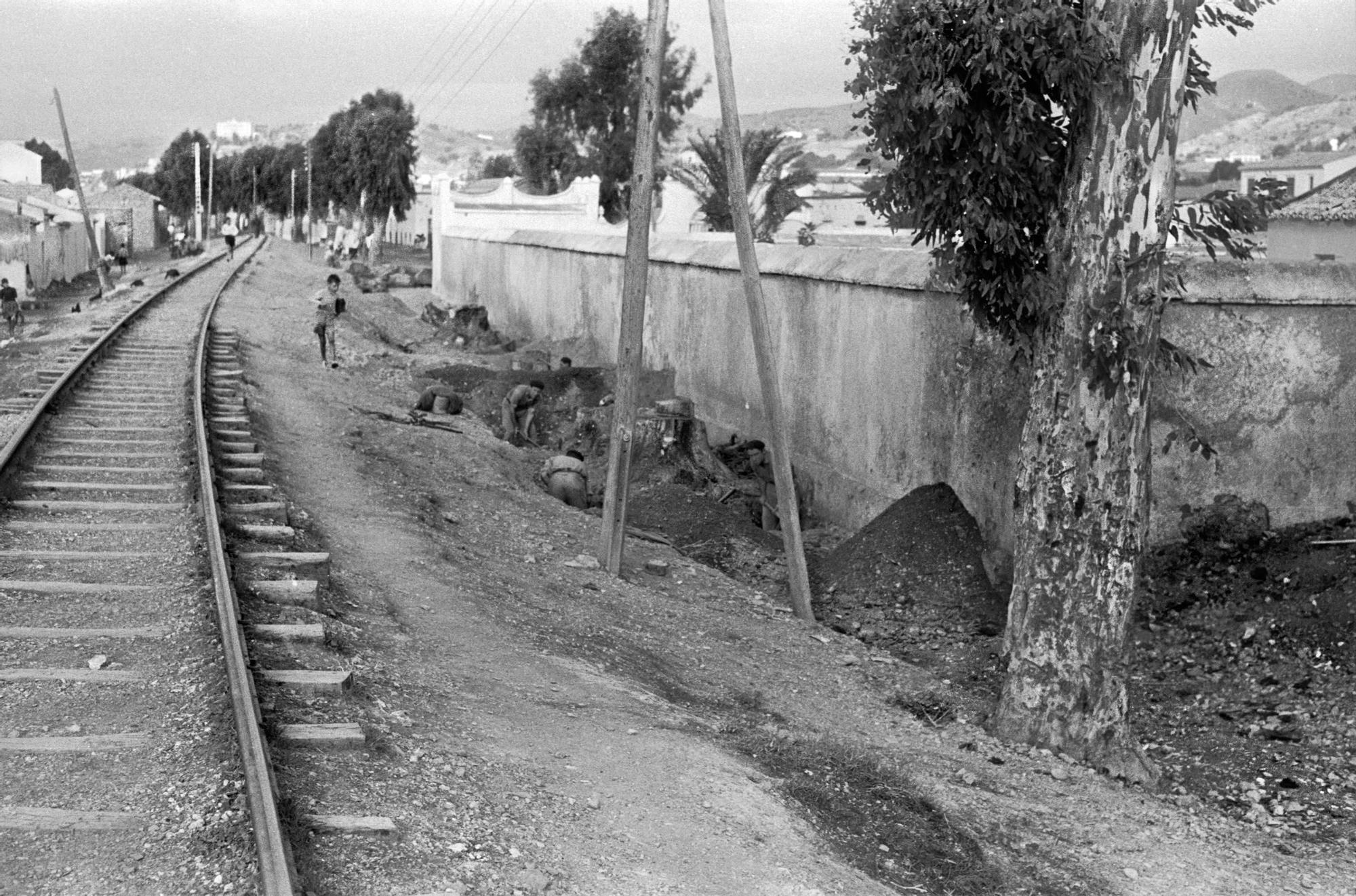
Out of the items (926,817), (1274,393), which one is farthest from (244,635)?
(1274,393)

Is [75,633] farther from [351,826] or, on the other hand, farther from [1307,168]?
[1307,168]

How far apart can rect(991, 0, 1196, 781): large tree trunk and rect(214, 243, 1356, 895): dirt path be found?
0.50 meters

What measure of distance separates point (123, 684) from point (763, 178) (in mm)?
36488

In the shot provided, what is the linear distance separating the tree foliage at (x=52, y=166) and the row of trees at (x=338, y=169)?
21300 millimetres

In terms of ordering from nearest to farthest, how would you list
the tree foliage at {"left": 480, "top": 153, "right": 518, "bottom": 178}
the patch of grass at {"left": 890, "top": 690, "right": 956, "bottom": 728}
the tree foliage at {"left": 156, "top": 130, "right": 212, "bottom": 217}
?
the patch of grass at {"left": 890, "top": 690, "right": 956, "bottom": 728} < the tree foliage at {"left": 480, "top": 153, "right": 518, "bottom": 178} < the tree foliage at {"left": 156, "top": 130, "right": 212, "bottom": 217}

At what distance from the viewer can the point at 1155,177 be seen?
7.99 meters

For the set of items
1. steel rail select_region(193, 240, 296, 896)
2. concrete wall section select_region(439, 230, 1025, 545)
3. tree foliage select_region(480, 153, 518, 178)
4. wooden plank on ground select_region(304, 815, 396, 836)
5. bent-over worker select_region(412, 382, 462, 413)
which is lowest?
bent-over worker select_region(412, 382, 462, 413)

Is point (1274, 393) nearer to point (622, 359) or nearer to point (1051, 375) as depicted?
point (1051, 375)

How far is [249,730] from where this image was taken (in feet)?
20.0

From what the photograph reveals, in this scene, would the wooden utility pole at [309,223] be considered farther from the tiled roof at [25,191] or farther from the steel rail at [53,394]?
the steel rail at [53,394]

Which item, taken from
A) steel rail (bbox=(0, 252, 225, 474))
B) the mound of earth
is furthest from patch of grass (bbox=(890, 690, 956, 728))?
steel rail (bbox=(0, 252, 225, 474))

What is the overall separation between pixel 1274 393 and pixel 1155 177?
299 centimetres

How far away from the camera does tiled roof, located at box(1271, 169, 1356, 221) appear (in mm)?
31797

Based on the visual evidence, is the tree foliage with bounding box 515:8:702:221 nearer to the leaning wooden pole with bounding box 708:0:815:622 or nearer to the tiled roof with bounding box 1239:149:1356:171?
the tiled roof with bounding box 1239:149:1356:171
